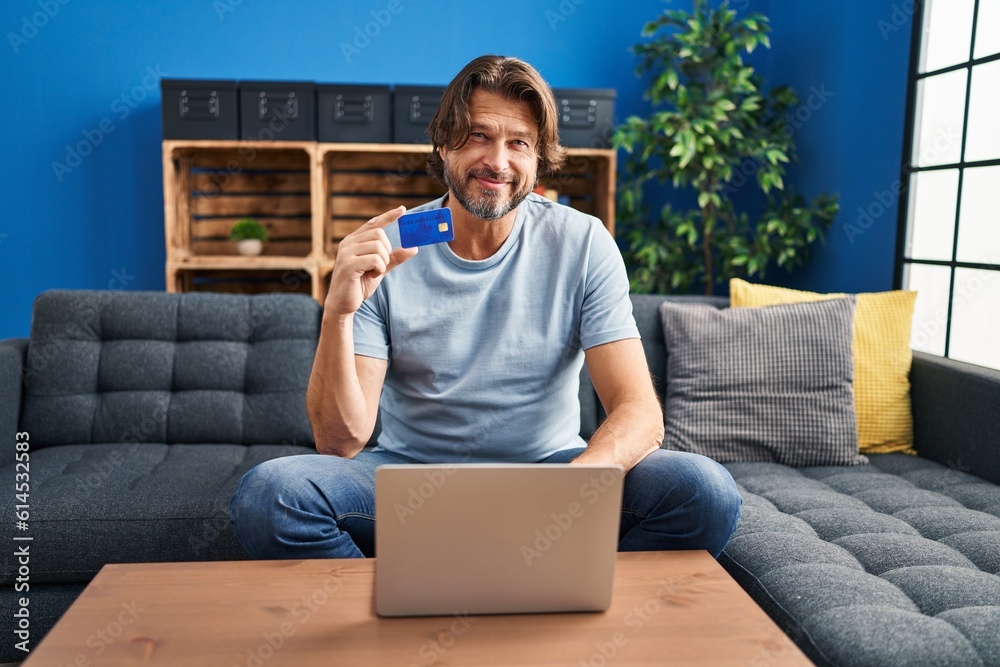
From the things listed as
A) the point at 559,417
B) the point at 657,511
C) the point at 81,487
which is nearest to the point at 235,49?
the point at 81,487

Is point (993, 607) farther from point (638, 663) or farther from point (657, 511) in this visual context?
point (638, 663)

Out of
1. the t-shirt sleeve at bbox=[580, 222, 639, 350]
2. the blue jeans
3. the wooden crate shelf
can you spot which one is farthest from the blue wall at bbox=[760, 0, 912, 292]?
the blue jeans

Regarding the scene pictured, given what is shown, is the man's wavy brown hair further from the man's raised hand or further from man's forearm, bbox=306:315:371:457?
man's forearm, bbox=306:315:371:457

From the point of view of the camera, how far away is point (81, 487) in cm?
162

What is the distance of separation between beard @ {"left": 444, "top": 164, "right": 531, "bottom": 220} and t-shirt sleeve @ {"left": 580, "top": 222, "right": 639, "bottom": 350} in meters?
0.17

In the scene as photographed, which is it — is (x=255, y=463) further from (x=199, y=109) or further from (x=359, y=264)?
(x=199, y=109)

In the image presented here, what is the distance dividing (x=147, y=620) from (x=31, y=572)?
0.85m

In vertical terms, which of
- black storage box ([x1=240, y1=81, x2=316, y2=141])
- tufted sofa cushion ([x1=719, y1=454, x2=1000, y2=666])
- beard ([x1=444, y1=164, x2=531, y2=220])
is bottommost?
tufted sofa cushion ([x1=719, y1=454, x2=1000, y2=666])

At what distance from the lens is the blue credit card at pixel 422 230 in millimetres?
1250

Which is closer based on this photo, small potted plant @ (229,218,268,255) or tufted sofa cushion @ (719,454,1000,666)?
tufted sofa cushion @ (719,454,1000,666)

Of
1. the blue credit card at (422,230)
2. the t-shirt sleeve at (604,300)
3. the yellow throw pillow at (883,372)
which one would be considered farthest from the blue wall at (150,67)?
the blue credit card at (422,230)

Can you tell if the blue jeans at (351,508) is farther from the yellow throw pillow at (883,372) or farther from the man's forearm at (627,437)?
the yellow throw pillow at (883,372)

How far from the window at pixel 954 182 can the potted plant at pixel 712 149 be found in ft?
1.23

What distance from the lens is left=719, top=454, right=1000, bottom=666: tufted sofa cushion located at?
3.29ft
